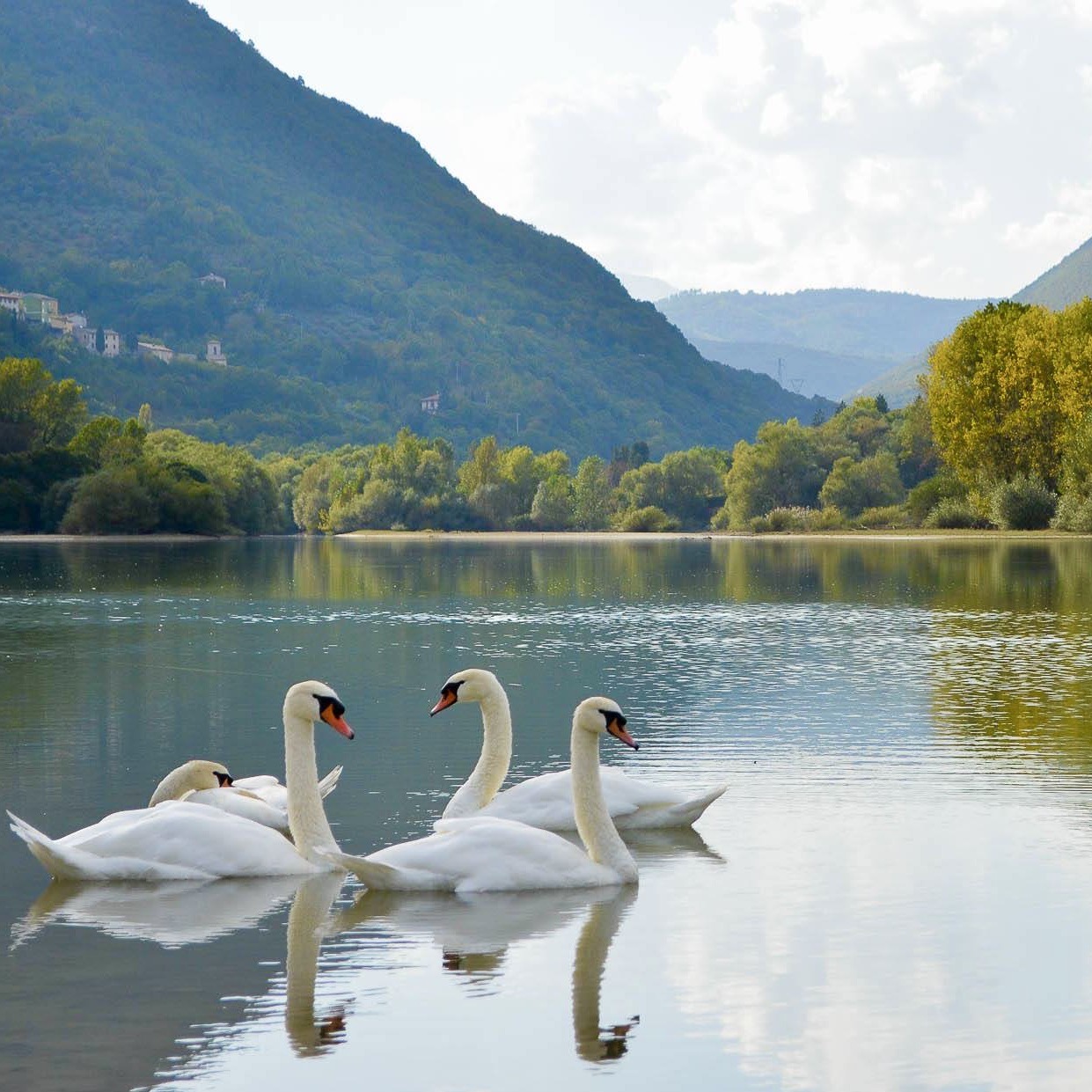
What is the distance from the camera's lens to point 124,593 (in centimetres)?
5222

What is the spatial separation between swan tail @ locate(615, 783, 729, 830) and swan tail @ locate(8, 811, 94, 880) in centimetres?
459

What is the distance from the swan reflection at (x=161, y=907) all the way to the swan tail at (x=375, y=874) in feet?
1.96

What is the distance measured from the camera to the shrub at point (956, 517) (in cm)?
10875

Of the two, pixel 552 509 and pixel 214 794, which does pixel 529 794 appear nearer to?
pixel 214 794

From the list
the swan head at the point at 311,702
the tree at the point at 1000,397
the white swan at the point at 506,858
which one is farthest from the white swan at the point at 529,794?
the tree at the point at 1000,397

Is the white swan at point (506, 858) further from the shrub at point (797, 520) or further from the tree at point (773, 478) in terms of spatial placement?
the tree at point (773, 478)

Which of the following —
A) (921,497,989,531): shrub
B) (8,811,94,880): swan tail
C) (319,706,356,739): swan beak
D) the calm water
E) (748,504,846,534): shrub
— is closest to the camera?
the calm water

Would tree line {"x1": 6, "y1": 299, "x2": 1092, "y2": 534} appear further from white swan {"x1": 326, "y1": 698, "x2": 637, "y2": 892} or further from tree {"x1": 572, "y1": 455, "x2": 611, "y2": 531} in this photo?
white swan {"x1": 326, "y1": 698, "x2": 637, "y2": 892}

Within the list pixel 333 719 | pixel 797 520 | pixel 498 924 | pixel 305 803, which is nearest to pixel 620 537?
pixel 797 520

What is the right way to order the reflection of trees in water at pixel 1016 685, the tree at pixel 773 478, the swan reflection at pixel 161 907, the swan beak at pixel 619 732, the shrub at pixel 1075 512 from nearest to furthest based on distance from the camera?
the swan reflection at pixel 161 907 → the swan beak at pixel 619 732 → the reflection of trees in water at pixel 1016 685 → the shrub at pixel 1075 512 → the tree at pixel 773 478

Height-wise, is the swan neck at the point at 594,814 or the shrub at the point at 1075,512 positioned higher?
the shrub at the point at 1075,512

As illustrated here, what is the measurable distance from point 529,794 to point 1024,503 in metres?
87.3

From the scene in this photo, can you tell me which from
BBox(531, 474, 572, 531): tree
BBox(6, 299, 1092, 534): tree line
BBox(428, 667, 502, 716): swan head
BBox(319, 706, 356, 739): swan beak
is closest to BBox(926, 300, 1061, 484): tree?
BBox(6, 299, 1092, 534): tree line

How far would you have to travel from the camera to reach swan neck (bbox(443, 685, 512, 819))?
1414 centimetres
